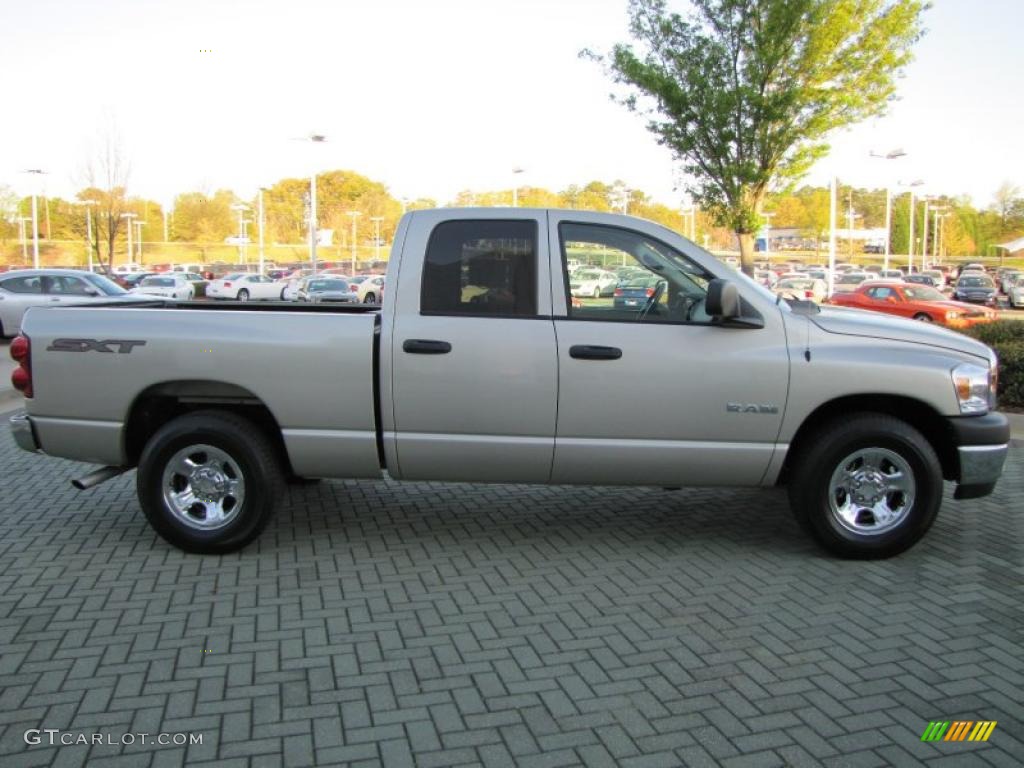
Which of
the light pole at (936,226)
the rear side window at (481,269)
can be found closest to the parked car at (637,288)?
the rear side window at (481,269)

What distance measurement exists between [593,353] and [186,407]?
256cm

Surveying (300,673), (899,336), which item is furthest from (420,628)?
(899,336)

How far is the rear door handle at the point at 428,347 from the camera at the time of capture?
513cm

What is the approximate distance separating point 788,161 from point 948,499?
9.66 m

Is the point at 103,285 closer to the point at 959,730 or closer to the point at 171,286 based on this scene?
the point at 171,286

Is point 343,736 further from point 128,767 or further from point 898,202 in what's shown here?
point 898,202

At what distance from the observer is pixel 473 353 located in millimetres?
5133

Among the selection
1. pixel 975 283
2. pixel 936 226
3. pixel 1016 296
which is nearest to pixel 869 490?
pixel 1016 296

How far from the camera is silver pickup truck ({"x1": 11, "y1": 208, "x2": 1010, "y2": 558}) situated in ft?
16.9

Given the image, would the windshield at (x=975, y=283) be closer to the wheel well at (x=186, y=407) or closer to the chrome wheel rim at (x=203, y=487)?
the wheel well at (x=186, y=407)

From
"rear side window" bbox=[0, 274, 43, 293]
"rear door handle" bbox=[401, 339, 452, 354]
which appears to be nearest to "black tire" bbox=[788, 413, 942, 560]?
"rear door handle" bbox=[401, 339, 452, 354]

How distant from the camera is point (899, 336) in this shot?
5.27m

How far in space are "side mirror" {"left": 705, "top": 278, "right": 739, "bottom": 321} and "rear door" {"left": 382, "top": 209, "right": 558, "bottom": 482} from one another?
0.89 meters

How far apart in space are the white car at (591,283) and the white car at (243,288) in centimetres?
3796
